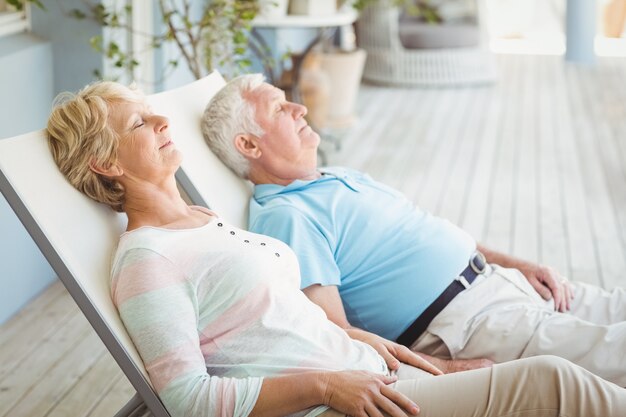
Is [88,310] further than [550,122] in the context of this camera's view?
No

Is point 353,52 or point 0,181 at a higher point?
point 0,181

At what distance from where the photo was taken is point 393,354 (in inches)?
75.9

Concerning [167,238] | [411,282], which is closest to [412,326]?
[411,282]

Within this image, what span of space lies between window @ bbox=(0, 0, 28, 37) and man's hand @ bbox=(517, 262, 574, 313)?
80.1 inches

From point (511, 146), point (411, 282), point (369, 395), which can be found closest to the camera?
point (369, 395)

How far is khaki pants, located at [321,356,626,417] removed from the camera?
5.14 feet

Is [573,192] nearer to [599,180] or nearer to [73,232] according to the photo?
[599,180]

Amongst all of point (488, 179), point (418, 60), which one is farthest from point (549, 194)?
point (418, 60)

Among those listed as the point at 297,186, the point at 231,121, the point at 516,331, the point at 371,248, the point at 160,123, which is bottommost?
the point at 516,331

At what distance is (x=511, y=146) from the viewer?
18.4 ft

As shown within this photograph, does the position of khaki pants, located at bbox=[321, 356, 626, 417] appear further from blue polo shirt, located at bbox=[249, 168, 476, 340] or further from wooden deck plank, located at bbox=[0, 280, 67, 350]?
wooden deck plank, located at bbox=[0, 280, 67, 350]

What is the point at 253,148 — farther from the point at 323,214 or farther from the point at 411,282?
the point at 411,282

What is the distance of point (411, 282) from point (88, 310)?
2.67 feet

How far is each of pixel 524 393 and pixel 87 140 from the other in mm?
961
